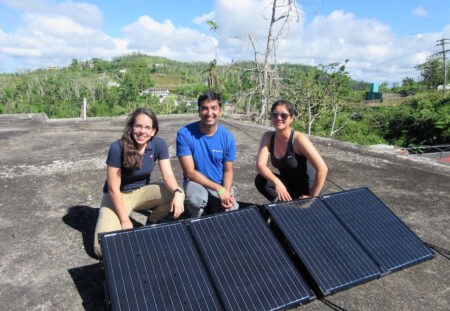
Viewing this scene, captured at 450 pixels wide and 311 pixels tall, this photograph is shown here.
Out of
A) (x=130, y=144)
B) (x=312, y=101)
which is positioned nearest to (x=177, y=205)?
(x=130, y=144)

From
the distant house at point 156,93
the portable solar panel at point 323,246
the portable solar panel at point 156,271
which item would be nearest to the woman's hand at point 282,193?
the portable solar panel at point 323,246

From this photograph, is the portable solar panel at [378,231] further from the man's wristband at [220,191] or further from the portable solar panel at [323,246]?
the man's wristband at [220,191]

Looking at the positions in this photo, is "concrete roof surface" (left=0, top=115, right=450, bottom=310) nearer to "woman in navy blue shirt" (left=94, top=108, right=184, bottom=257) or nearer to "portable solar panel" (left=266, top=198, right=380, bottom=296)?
"portable solar panel" (left=266, top=198, right=380, bottom=296)

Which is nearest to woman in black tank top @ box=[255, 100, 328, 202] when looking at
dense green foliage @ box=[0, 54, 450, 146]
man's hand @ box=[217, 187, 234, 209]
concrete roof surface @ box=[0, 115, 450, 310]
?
man's hand @ box=[217, 187, 234, 209]

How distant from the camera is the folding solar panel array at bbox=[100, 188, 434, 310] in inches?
92.0

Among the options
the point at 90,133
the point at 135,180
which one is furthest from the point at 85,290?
the point at 90,133

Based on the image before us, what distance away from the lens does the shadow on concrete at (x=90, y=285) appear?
8.50 ft

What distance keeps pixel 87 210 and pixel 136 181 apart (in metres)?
1.07

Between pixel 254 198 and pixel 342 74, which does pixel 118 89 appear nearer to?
pixel 342 74

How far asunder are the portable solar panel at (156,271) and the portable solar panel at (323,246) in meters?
0.86

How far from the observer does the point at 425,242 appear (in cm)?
362

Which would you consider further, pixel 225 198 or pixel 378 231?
pixel 225 198

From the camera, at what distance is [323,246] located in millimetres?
2922

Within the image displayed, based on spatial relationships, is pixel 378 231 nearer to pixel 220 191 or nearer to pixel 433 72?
pixel 220 191
